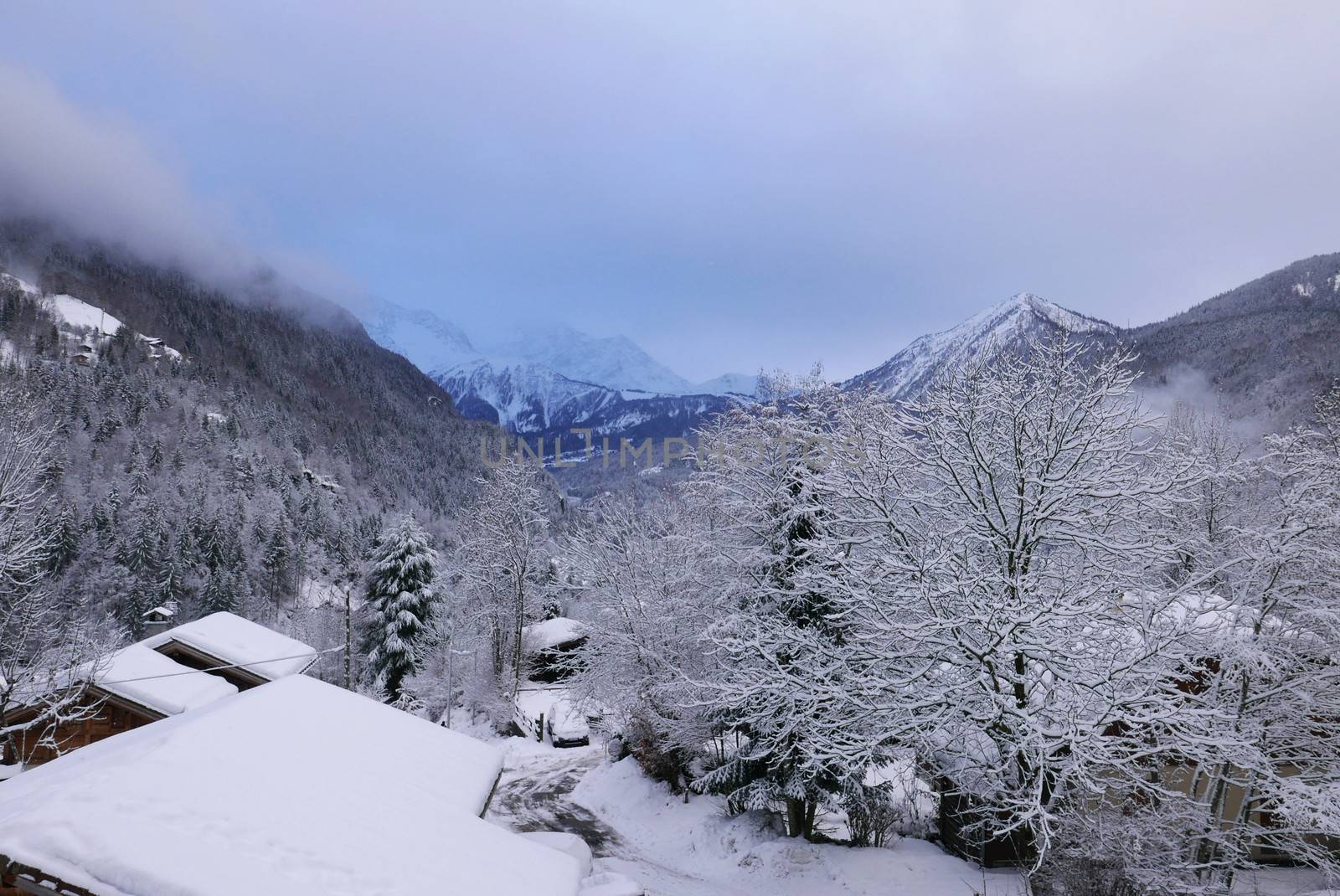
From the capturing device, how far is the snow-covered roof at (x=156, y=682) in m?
20.6

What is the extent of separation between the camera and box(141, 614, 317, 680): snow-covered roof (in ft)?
79.8

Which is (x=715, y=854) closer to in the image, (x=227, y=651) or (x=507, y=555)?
(x=227, y=651)

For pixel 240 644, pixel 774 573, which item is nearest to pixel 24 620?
pixel 240 644

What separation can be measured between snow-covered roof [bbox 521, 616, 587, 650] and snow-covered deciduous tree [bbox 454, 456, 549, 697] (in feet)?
10.5

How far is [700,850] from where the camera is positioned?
17.2 m

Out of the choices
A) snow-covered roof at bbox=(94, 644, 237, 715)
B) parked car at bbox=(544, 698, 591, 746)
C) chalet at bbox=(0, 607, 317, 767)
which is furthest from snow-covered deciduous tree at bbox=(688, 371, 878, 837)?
parked car at bbox=(544, 698, 591, 746)

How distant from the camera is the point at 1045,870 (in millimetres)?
11523

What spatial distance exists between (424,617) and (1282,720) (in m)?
35.7

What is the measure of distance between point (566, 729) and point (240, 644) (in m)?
16.1

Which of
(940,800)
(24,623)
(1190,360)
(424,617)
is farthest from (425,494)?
(1190,360)

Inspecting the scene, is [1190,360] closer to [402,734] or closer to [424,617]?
[424,617]

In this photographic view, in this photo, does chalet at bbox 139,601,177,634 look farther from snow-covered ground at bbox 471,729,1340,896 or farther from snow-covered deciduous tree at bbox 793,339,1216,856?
snow-covered deciduous tree at bbox 793,339,1216,856

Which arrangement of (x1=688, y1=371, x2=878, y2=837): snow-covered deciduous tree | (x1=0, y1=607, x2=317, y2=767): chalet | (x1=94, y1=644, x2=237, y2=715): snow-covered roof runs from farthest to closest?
(x1=94, y1=644, x2=237, y2=715): snow-covered roof
(x1=0, y1=607, x2=317, y2=767): chalet
(x1=688, y1=371, x2=878, y2=837): snow-covered deciduous tree

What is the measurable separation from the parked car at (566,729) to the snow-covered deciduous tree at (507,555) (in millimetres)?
2714
